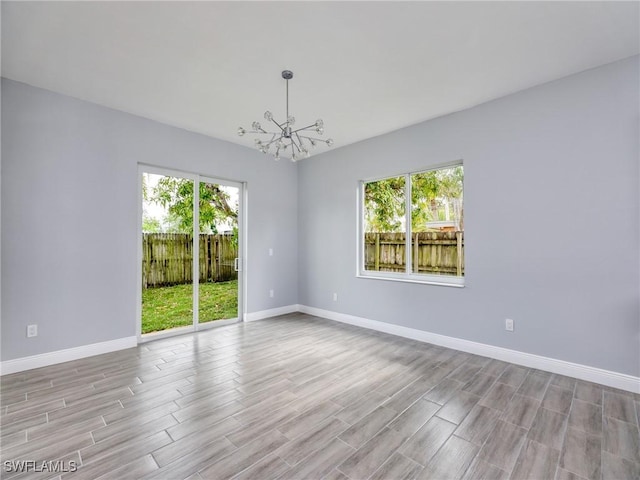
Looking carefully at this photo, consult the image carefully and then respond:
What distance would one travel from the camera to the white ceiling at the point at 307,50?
214cm

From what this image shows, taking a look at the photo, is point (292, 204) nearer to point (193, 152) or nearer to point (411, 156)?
point (193, 152)

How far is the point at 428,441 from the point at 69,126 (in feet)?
15.2

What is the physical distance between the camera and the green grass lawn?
4078mm

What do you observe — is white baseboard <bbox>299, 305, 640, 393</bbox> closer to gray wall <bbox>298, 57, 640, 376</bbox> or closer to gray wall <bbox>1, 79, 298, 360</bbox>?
gray wall <bbox>298, 57, 640, 376</bbox>

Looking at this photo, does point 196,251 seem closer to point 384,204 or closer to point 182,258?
point 182,258

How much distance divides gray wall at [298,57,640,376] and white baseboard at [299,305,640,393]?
2.6 inches

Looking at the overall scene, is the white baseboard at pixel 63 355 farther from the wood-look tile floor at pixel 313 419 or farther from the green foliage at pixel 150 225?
the green foliage at pixel 150 225

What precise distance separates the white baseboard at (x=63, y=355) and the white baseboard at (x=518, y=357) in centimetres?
322

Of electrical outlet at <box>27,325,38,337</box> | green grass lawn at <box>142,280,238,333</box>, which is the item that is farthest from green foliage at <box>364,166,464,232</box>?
electrical outlet at <box>27,325,38,337</box>

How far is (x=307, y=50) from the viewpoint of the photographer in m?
2.55

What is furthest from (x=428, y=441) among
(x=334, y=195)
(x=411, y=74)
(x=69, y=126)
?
(x=69, y=126)

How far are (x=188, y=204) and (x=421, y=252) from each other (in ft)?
11.4

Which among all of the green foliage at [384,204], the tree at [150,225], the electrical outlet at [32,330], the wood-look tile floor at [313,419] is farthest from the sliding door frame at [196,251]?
the green foliage at [384,204]

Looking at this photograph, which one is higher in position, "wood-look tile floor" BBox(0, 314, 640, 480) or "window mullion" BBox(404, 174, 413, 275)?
"window mullion" BBox(404, 174, 413, 275)
